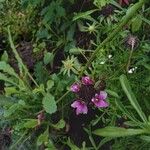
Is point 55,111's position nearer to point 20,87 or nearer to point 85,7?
point 20,87

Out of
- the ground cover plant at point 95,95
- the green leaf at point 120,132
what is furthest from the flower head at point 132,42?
the green leaf at point 120,132

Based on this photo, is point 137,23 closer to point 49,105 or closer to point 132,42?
point 132,42

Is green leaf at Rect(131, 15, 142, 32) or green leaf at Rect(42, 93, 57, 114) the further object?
green leaf at Rect(42, 93, 57, 114)

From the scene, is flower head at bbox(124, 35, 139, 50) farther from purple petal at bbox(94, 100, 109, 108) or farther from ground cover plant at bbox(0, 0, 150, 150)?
purple petal at bbox(94, 100, 109, 108)

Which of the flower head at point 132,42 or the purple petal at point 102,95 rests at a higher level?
the flower head at point 132,42

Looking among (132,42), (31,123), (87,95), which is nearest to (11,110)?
→ (31,123)

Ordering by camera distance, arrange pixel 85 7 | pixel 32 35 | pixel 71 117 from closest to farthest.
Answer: pixel 71 117 → pixel 85 7 → pixel 32 35

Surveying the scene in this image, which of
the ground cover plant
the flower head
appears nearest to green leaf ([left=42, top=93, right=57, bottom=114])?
the ground cover plant

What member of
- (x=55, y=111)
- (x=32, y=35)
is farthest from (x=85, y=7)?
(x=55, y=111)

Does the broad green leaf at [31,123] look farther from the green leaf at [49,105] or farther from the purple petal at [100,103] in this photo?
the purple petal at [100,103]
